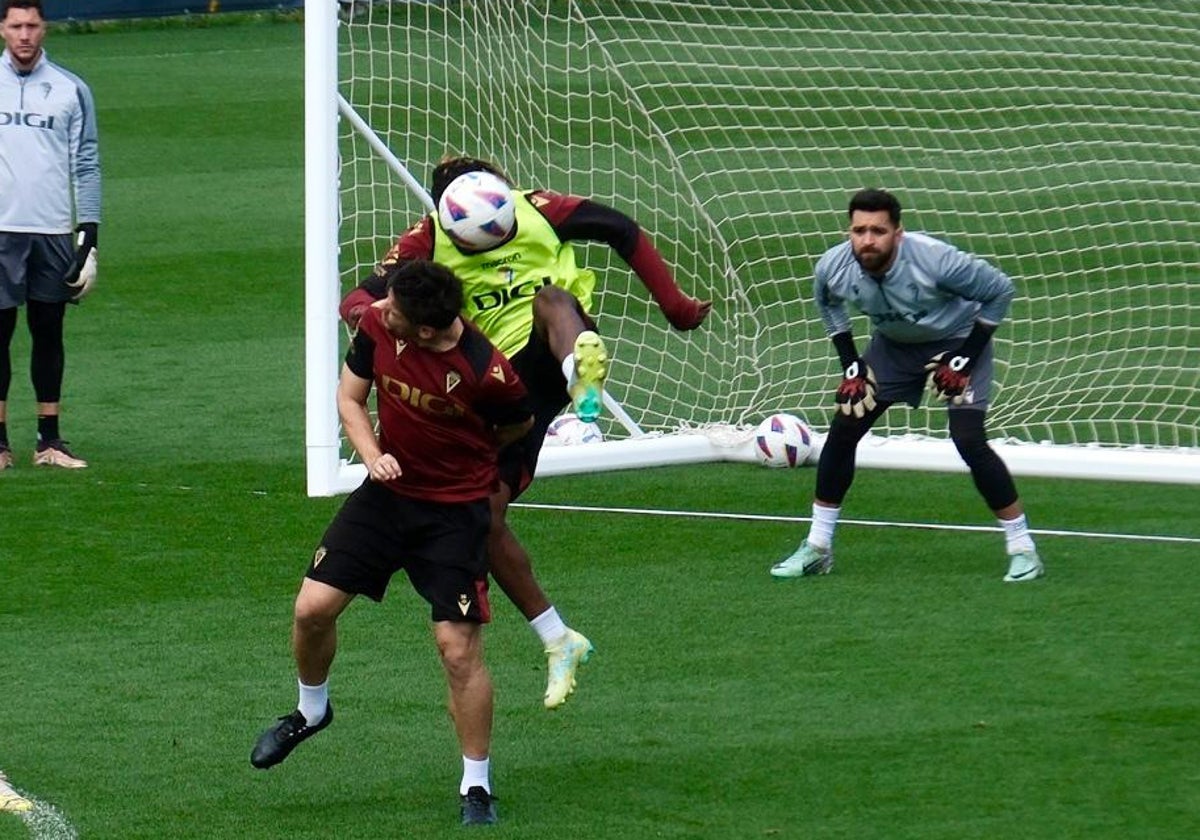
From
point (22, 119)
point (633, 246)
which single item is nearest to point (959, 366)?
point (633, 246)

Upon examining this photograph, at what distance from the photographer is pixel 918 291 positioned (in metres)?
8.73

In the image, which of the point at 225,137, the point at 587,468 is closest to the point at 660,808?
the point at 587,468

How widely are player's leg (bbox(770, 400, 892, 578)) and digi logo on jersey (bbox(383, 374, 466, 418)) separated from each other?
2.91 m

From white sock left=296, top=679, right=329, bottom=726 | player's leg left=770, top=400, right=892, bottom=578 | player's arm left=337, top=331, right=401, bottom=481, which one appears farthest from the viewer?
player's leg left=770, top=400, right=892, bottom=578

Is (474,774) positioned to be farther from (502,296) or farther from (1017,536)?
A: (1017,536)

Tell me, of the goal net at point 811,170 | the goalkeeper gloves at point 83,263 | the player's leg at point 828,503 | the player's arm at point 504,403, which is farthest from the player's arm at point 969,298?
the goalkeeper gloves at point 83,263

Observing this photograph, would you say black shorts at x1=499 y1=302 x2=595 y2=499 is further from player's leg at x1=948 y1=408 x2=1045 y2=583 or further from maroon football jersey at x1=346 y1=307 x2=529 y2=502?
player's leg at x1=948 y1=408 x2=1045 y2=583

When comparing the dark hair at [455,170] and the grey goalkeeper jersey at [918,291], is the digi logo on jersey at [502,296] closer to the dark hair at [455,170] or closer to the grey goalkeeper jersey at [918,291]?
the dark hair at [455,170]

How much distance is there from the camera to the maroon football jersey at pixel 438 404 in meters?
6.30

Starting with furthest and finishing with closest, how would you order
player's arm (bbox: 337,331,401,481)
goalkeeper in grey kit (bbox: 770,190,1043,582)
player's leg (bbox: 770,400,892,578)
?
player's leg (bbox: 770,400,892,578)
goalkeeper in grey kit (bbox: 770,190,1043,582)
player's arm (bbox: 337,331,401,481)

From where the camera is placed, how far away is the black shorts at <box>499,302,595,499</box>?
24.3ft

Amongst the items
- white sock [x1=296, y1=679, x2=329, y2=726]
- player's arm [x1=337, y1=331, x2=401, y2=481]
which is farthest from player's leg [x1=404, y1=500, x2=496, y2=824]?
white sock [x1=296, y1=679, x2=329, y2=726]

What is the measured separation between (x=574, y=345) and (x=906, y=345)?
7.69 ft

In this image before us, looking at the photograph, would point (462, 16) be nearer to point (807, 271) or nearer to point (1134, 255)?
point (807, 271)
